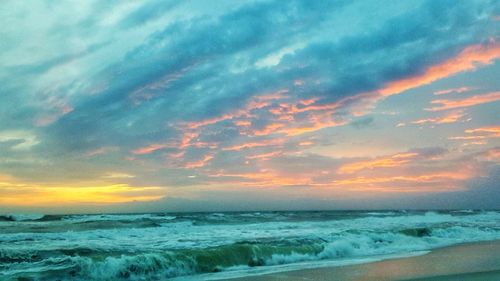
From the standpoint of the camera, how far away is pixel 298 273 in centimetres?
1166

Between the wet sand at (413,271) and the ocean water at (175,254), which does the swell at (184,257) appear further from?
the wet sand at (413,271)

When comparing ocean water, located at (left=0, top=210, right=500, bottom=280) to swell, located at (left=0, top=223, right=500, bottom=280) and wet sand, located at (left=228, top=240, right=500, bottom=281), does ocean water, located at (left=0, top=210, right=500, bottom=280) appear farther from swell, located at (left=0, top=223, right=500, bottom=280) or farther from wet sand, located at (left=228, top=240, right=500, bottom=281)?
wet sand, located at (left=228, top=240, right=500, bottom=281)

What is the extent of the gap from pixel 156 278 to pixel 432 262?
795 centimetres

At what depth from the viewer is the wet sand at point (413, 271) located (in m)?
10.3

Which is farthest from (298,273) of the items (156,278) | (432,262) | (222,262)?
(432,262)

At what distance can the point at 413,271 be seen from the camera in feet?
37.2

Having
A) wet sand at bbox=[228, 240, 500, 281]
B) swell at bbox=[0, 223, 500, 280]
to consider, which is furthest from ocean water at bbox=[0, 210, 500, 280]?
wet sand at bbox=[228, 240, 500, 281]

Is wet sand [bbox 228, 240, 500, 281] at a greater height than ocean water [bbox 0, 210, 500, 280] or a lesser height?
lesser

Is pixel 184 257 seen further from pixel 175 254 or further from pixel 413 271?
pixel 413 271

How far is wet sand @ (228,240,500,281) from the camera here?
405 inches

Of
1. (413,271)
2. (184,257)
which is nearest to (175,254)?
(184,257)

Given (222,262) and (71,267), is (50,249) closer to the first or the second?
(71,267)

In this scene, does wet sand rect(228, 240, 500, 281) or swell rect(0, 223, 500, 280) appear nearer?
wet sand rect(228, 240, 500, 281)

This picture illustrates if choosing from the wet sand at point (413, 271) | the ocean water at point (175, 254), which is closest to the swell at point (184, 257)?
the ocean water at point (175, 254)
